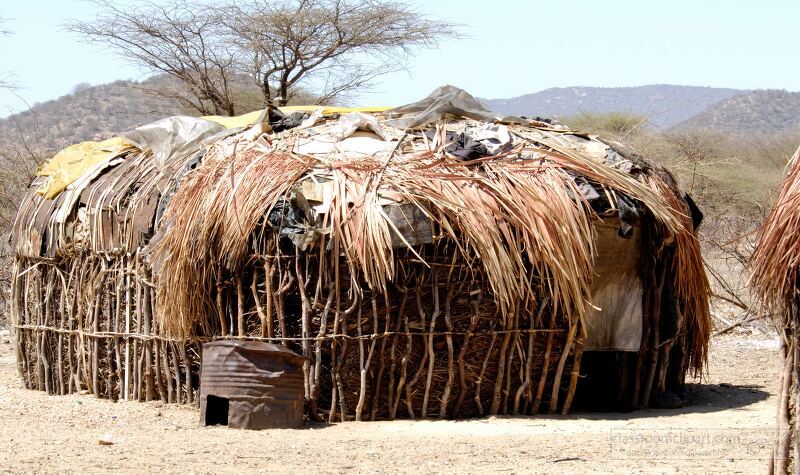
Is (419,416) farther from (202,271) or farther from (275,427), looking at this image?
(202,271)

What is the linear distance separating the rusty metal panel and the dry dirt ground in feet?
0.48

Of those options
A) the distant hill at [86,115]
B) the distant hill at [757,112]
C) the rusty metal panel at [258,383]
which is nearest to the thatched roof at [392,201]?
the rusty metal panel at [258,383]

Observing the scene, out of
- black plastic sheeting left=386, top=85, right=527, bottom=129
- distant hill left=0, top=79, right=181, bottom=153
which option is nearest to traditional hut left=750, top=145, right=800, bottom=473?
black plastic sheeting left=386, top=85, right=527, bottom=129

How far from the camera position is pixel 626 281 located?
877cm

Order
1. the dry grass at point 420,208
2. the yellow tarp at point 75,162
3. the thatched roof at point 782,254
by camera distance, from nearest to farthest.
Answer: the thatched roof at point 782,254
the dry grass at point 420,208
the yellow tarp at point 75,162

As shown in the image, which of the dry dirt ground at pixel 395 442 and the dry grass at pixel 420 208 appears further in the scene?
the dry grass at pixel 420 208

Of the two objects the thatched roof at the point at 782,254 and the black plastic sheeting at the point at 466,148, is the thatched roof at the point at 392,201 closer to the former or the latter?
the black plastic sheeting at the point at 466,148

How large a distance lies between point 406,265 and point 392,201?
47 cm

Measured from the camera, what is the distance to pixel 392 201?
7.96 meters

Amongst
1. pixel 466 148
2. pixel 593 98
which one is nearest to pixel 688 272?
pixel 466 148

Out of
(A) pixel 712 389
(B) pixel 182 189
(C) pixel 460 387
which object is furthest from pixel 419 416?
(A) pixel 712 389

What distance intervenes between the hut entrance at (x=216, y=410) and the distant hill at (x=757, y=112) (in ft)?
163

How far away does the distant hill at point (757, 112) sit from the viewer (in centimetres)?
5588

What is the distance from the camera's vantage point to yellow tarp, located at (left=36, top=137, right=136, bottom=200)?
1027 cm
